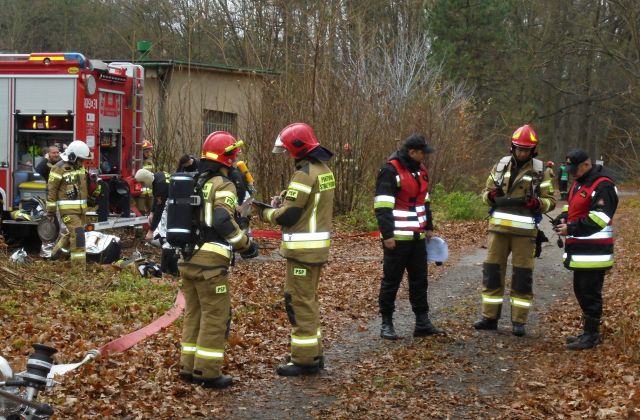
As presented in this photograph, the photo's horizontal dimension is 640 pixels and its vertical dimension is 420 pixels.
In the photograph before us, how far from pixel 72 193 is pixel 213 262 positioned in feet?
22.4

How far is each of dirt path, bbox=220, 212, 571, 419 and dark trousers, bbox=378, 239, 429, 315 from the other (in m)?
0.36

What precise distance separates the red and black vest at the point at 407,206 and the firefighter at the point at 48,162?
7.48 metres

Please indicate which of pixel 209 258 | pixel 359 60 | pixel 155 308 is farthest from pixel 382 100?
pixel 209 258

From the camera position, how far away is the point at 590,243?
850 centimetres

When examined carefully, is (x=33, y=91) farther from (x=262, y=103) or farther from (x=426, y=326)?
(x=426, y=326)

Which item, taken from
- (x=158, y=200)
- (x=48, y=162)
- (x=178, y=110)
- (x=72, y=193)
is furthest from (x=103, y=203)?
(x=178, y=110)

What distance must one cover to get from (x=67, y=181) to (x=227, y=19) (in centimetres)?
1675

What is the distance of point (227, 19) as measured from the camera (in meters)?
28.8

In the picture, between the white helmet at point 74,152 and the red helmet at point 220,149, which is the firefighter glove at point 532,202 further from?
the white helmet at point 74,152

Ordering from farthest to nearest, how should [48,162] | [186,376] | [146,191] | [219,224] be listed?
[146,191] → [48,162] → [186,376] → [219,224]

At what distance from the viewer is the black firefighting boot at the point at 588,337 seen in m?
8.58

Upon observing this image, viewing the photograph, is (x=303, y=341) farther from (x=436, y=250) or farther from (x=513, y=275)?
(x=513, y=275)

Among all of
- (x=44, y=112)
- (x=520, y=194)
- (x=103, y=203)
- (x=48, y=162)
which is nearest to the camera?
(x=520, y=194)

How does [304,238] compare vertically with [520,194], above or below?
below
